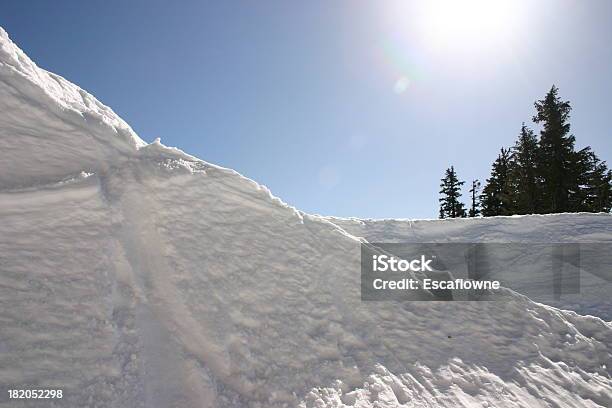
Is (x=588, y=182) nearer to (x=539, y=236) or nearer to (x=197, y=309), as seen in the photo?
(x=539, y=236)

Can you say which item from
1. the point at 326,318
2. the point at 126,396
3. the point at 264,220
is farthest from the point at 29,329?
the point at 264,220

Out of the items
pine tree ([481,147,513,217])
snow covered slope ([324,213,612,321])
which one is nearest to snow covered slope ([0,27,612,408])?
snow covered slope ([324,213,612,321])

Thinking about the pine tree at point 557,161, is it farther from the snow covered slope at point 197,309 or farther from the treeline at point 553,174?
the snow covered slope at point 197,309

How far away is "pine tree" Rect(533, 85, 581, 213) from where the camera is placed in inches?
1061

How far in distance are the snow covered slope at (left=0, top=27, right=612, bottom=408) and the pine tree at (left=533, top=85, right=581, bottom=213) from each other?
24842 millimetres

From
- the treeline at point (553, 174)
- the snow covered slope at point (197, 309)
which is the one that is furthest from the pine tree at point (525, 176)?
the snow covered slope at point (197, 309)

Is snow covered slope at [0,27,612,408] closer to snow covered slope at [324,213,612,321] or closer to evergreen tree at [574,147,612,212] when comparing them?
snow covered slope at [324,213,612,321]

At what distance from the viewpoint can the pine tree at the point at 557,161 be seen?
26953mm

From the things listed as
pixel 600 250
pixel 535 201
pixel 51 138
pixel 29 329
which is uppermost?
pixel 535 201

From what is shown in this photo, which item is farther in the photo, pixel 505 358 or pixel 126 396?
pixel 505 358

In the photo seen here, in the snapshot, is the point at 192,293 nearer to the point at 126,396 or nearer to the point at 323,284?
the point at 126,396

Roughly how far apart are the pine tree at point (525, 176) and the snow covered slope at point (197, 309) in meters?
25.1

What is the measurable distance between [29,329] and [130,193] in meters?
2.78

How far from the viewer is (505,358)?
17.6 feet
